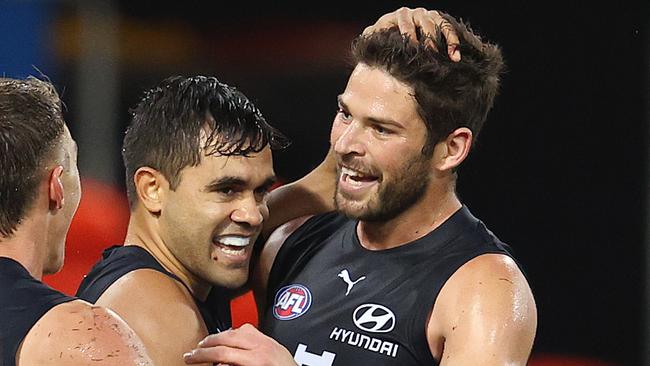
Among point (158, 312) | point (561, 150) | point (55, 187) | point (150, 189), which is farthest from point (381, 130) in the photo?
point (561, 150)

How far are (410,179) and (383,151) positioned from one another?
0.36 ft

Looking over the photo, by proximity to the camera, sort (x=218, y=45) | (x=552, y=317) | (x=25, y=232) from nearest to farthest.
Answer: (x=25, y=232) < (x=552, y=317) < (x=218, y=45)

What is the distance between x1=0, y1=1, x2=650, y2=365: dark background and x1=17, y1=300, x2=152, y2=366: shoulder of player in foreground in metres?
4.23

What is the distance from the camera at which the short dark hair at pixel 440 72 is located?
2975mm

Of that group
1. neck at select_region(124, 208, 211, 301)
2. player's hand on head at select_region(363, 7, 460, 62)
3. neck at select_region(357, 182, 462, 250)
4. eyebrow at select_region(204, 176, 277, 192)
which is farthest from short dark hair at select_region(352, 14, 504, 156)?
neck at select_region(124, 208, 211, 301)

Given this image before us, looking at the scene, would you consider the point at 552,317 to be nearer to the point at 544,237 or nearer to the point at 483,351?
the point at 544,237

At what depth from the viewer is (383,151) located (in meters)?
2.99

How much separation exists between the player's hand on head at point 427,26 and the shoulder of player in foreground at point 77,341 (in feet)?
4.14

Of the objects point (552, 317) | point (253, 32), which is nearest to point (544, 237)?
point (552, 317)

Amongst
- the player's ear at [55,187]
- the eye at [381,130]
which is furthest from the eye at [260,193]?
the player's ear at [55,187]

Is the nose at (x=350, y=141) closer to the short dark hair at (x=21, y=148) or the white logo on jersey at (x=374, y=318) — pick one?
the white logo on jersey at (x=374, y=318)

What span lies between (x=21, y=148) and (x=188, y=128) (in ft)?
2.51

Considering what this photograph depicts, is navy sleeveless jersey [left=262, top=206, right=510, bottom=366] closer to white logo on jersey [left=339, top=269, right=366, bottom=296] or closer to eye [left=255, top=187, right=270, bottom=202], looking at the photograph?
white logo on jersey [left=339, top=269, right=366, bottom=296]

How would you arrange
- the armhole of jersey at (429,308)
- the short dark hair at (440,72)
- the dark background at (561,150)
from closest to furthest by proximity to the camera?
the armhole of jersey at (429,308) → the short dark hair at (440,72) → the dark background at (561,150)
